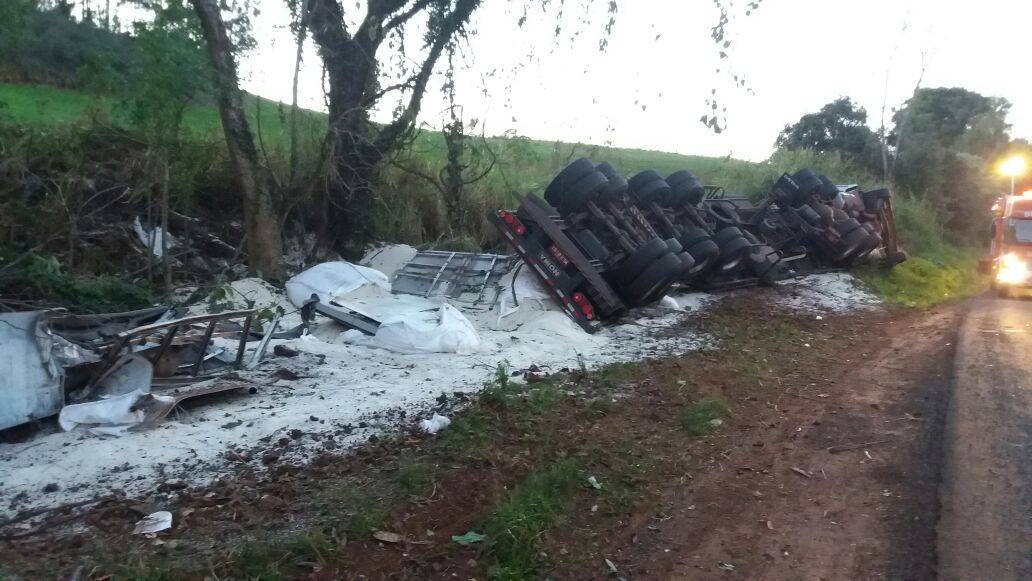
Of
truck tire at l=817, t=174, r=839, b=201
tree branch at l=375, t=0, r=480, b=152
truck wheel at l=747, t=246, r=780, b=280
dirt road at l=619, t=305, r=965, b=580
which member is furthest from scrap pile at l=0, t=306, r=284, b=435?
truck tire at l=817, t=174, r=839, b=201

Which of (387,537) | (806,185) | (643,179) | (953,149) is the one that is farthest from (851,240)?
(953,149)

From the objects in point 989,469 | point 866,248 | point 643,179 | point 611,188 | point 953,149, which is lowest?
point 989,469

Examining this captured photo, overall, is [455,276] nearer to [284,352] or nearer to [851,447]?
[284,352]

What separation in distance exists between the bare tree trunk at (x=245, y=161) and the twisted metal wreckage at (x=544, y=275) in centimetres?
145

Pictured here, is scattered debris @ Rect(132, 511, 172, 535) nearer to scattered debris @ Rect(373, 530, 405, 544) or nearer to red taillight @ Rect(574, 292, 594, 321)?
scattered debris @ Rect(373, 530, 405, 544)

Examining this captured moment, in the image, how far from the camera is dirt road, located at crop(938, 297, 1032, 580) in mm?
4832

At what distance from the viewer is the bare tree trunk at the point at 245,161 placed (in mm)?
10680

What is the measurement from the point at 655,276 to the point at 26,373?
7.11m

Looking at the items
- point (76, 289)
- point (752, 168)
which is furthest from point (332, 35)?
point (752, 168)

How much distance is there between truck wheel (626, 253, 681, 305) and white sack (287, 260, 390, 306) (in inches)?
131

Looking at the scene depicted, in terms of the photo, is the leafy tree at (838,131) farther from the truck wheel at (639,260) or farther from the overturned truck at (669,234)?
the truck wheel at (639,260)

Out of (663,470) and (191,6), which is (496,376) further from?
(191,6)

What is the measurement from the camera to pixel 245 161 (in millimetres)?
11836

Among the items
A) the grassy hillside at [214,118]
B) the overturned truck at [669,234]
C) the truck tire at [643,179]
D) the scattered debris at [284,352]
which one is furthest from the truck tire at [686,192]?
the scattered debris at [284,352]
